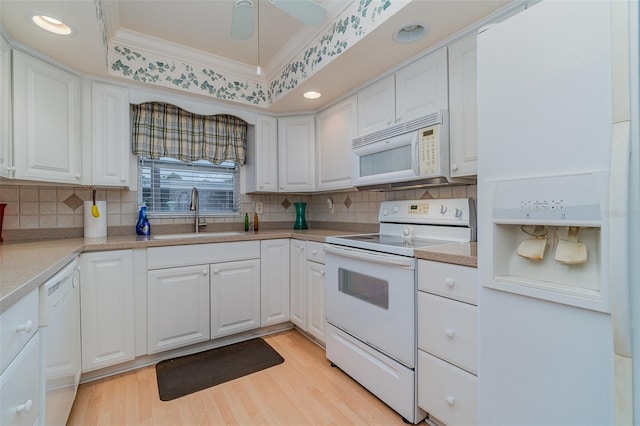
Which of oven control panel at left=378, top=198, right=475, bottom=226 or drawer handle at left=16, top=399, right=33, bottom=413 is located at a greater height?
oven control panel at left=378, top=198, right=475, bottom=226

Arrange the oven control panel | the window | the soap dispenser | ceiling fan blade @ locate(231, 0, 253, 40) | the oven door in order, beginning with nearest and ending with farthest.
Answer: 1. ceiling fan blade @ locate(231, 0, 253, 40)
2. the oven door
3. the oven control panel
4. the soap dispenser
5. the window

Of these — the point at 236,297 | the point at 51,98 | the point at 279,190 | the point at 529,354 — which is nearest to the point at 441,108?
the point at 529,354

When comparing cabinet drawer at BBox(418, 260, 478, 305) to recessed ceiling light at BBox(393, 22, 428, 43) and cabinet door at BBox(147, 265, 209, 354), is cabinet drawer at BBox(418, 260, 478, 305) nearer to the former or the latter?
recessed ceiling light at BBox(393, 22, 428, 43)

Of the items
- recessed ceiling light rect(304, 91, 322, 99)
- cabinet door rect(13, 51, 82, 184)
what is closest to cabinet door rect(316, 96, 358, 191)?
recessed ceiling light rect(304, 91, 322, 99)

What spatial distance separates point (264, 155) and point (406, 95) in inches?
57.5

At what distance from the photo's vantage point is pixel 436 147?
1698 millimetres

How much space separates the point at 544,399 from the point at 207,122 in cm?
290

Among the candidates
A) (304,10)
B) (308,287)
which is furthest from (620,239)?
(308,287)

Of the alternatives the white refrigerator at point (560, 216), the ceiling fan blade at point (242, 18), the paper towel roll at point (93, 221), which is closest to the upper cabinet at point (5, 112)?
the paper towel roll at point (93, 221)

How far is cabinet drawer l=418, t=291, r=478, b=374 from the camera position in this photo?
1.27m

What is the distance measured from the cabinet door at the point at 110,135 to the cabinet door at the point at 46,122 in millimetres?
92

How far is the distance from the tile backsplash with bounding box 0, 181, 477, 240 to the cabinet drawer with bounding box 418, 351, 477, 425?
1032 millimetres

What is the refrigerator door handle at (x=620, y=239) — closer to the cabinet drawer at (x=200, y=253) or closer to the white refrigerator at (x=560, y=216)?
the white refrigerator at (x=560, y=216)

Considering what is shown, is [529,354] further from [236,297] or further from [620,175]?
[236,297]
